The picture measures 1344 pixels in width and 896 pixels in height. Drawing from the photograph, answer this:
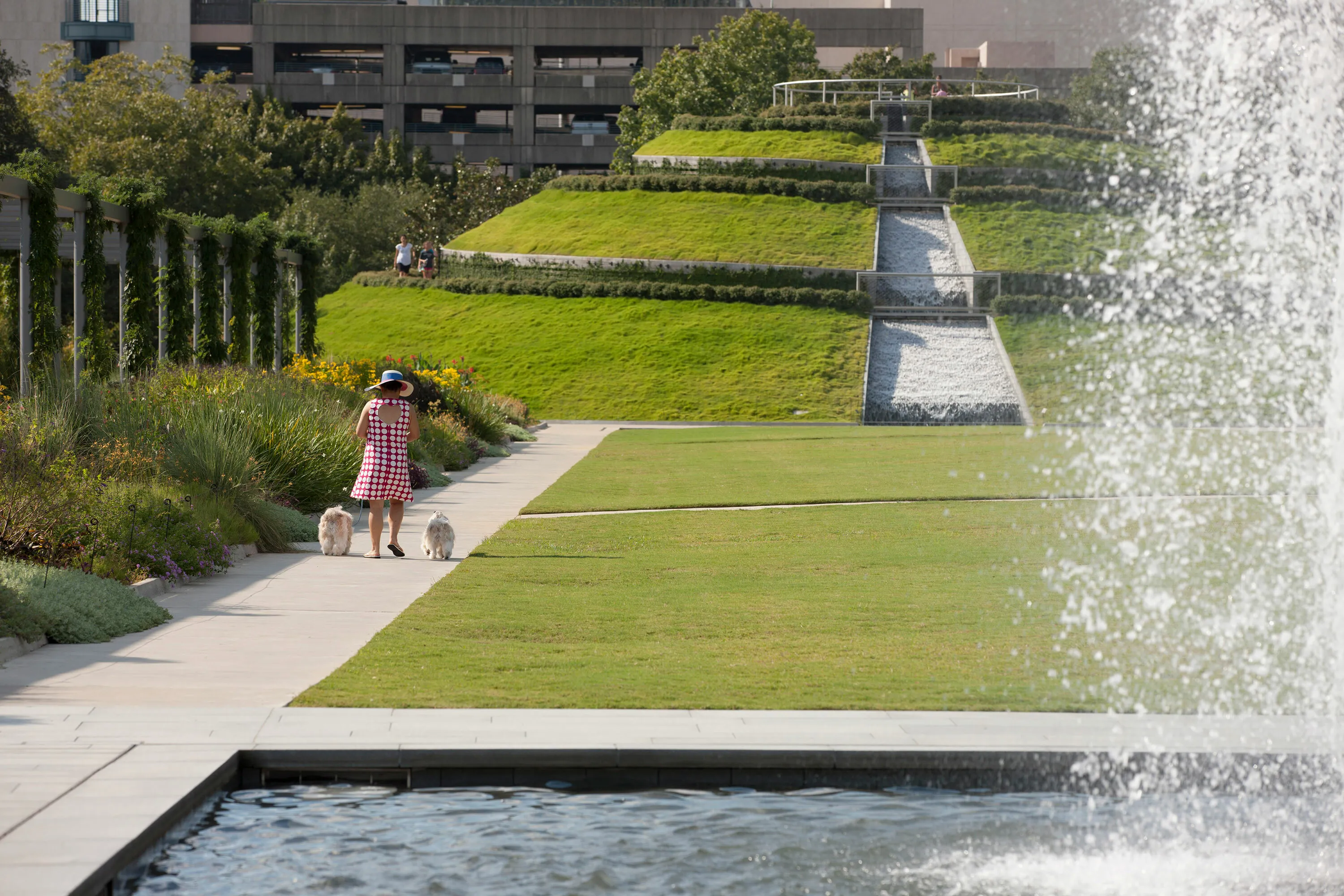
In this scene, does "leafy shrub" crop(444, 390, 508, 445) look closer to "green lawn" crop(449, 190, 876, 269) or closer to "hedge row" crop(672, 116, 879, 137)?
"green lawn" crop(449, 190, 876, 269)

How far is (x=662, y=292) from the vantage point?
51.6 metres

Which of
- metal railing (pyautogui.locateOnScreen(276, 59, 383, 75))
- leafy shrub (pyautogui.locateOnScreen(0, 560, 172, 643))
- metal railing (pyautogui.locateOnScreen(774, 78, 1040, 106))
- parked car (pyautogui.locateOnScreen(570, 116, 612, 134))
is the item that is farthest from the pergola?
metal railing (pyautogui.locateOnScreen(276, 59, 383, 75))

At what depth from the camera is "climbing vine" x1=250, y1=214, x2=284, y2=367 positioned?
33219 mm

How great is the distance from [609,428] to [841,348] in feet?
32.7

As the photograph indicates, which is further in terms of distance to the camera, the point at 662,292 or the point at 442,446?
the point at 662,292

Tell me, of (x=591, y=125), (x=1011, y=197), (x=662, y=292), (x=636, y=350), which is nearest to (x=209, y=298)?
(x=636, y=350)

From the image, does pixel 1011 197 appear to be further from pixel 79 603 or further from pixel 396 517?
pixel 79 603

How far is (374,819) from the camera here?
6676mm

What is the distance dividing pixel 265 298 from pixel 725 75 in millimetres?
56761

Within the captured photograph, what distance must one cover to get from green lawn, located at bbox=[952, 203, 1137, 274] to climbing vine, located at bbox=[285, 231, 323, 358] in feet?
78.0

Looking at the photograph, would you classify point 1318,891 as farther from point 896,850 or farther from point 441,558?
point 441,558

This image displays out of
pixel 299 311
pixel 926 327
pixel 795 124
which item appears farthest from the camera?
pixel 795 124

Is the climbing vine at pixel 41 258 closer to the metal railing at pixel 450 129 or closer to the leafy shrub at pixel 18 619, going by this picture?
the leafy shrub at pixel 18 619

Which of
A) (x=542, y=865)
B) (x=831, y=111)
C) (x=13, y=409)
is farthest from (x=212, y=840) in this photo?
(x=831, y=111)
